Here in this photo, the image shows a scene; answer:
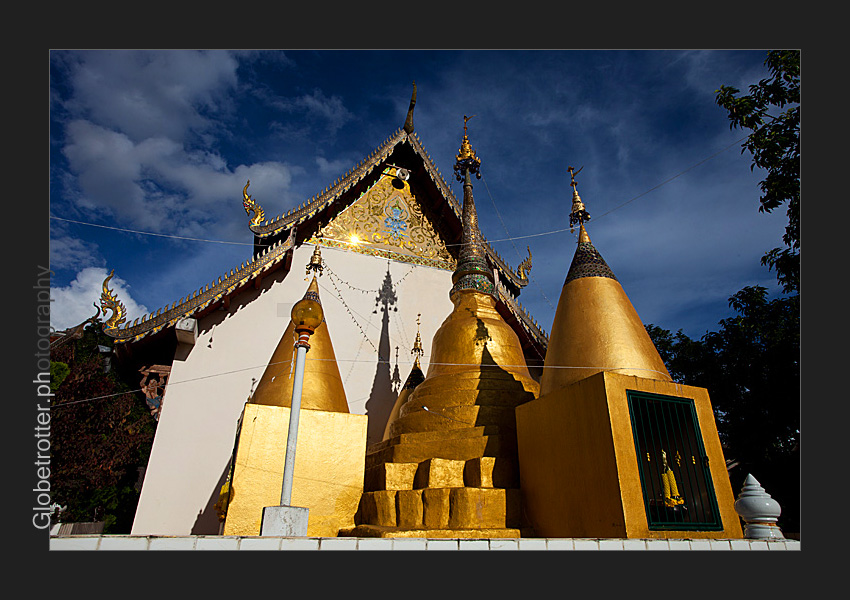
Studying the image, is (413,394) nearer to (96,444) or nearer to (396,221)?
(96,444)

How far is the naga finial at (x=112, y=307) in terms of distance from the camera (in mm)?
6883

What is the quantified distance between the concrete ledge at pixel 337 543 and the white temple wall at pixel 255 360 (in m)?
4.86

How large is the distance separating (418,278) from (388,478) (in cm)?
523

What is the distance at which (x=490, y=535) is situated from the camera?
4.15 metres

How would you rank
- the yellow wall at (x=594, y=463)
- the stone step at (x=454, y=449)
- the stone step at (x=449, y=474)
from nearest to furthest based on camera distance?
the yellow wall at (x=594, y=463) < the stone step at (x=449, y=474) < the stone step at (x=454, y=449)

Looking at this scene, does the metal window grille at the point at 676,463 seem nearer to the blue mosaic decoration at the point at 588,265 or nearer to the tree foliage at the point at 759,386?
the blue mosaic decoration at the point at 588,265

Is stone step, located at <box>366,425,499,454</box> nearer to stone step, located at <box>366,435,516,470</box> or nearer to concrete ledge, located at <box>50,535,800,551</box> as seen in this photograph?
stone step, located at <box>366,435,516,470</box>

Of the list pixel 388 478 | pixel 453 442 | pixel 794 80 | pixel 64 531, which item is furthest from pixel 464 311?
pixel 64 531

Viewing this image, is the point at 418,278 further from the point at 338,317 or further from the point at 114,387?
the point at 114,387

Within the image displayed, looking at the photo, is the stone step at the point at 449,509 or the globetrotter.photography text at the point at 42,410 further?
the stone step at the point at 449,509

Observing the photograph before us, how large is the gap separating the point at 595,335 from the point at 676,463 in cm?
129

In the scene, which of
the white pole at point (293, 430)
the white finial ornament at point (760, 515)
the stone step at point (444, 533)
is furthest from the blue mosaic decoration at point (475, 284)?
the white finial ornament at point (760, 515)

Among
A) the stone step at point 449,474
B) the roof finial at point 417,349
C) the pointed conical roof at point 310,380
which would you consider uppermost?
the roof finial at point 417,349

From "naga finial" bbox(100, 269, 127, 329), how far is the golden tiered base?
160 inches
